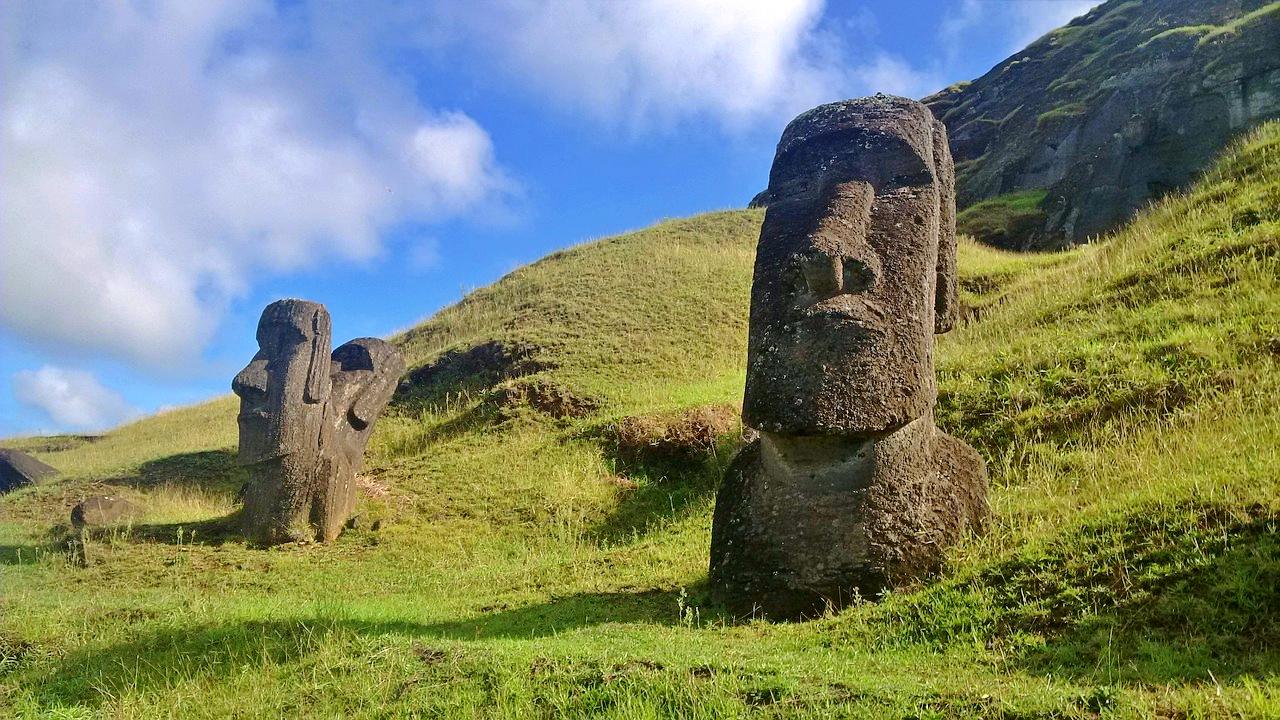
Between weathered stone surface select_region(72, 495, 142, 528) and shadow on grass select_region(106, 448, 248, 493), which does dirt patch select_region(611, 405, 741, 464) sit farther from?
shadow on grass select_region(106, 448, 248, 493)

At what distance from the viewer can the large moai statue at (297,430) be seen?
1251 centimetres

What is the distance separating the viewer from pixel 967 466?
7.03m

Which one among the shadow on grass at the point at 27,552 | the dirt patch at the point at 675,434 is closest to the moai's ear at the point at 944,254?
the dirt patch at the point at 675,434

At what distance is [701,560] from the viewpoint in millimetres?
8695

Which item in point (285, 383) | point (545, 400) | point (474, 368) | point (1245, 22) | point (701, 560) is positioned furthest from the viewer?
point (1245, 22)

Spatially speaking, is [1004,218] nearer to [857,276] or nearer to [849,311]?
[857,276]

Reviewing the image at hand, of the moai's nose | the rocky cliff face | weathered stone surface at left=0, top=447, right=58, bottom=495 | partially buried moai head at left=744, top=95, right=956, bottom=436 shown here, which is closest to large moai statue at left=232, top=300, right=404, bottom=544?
the moai's nose

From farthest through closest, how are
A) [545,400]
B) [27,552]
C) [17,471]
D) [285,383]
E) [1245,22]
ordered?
1. [1245,22]
2. [17,471]
3. [545,400]
4. [285,383]
5. [27,552]

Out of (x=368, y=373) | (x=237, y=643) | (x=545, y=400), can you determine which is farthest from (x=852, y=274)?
(x=545, y=400)

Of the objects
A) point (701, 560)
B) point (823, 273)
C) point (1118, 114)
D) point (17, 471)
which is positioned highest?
point (1118, 114)

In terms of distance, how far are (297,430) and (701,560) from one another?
7.10 m

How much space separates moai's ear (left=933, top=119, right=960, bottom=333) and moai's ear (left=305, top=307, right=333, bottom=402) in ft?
30.8

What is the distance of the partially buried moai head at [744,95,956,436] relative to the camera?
6.33m

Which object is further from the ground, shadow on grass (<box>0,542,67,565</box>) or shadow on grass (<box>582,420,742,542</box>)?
shadow on grass (<box>582,420,742,542</box>)
